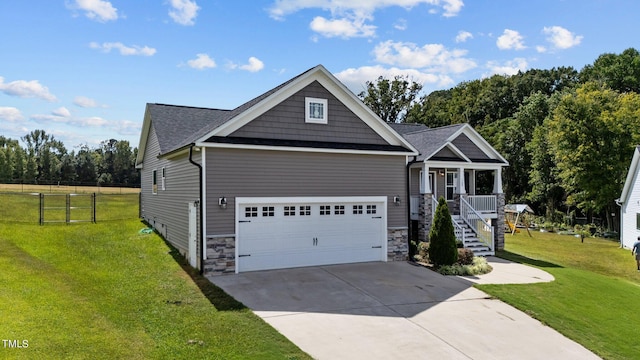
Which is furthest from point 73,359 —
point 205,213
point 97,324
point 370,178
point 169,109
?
point 169,109

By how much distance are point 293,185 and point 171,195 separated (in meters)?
6.02

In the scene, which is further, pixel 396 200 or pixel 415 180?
pixel 415 180

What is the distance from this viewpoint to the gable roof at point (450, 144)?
59.9 feet

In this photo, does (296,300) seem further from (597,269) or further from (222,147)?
(597,269)

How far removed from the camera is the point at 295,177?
529 inches

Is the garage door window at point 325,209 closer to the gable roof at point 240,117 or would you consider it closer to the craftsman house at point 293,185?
the craftsman house at point 293,185

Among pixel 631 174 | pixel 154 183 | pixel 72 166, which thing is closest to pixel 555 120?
pixel 631 174

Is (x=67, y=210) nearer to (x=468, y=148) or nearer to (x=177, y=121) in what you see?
(x=177, y=121)

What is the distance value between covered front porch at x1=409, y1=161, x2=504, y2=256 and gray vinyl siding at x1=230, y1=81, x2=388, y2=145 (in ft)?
14.2

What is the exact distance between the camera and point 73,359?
6273 millimetres

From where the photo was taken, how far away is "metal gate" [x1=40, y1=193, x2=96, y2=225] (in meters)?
21.2

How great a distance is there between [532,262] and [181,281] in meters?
14.2

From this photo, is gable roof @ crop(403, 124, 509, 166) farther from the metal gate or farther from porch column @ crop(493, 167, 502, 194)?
the metal gate

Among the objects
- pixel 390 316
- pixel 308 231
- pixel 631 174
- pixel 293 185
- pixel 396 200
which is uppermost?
pixel 631 174
